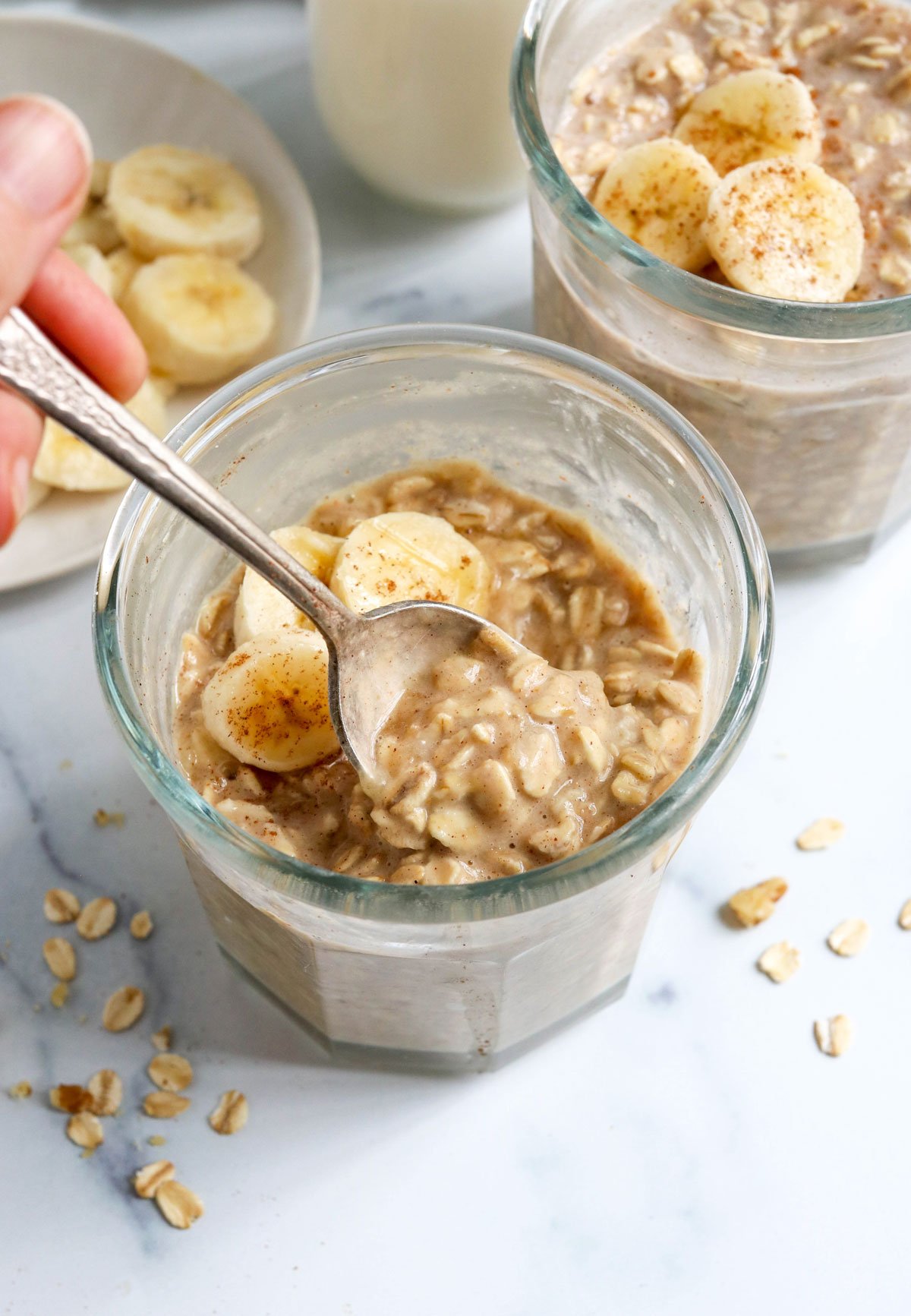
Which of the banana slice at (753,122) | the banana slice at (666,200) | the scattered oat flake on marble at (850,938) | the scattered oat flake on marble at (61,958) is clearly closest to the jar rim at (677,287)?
the banana slice at (666,200)

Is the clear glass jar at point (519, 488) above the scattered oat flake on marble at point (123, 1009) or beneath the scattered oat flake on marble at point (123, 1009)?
above

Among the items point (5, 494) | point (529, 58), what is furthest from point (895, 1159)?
point (529, 58)

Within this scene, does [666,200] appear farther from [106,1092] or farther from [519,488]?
[106,1092]

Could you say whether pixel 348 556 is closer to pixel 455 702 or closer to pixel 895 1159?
pixel 455 702

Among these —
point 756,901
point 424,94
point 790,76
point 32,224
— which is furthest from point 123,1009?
point 790,76

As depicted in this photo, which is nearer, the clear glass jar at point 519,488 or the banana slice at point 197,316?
the clear glass jar at point 519,488

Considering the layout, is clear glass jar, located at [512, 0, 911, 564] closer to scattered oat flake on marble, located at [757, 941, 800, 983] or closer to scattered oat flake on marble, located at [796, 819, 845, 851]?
scattered oat flake on marble, located at [796, 819, 845, 851]

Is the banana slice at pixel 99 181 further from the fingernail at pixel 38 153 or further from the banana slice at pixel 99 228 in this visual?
the fingernail at pixel 38 153
